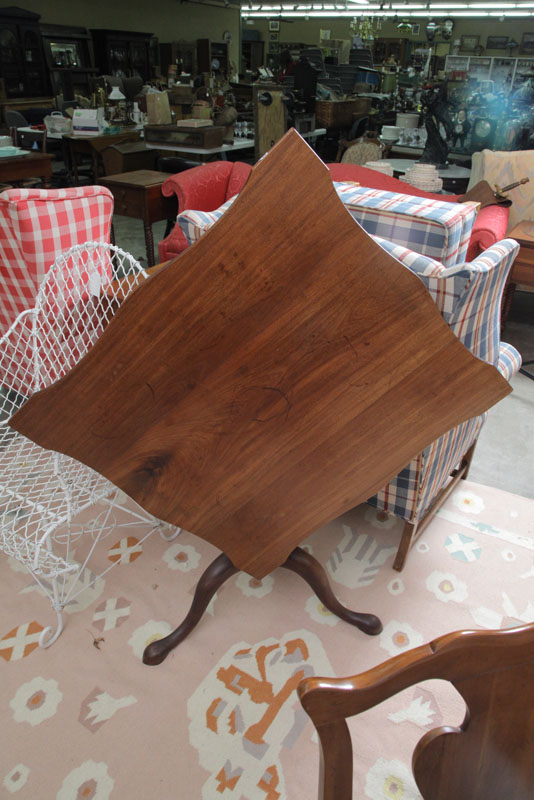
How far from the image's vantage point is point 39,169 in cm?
424

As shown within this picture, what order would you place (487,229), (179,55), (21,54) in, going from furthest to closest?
(179,55) → (21,54) → (487,229)

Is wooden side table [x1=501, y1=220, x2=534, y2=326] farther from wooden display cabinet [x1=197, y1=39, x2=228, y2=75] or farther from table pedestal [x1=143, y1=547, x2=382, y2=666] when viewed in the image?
wooden display cabinet [x1=197, y1=39, x2=228, y2=75]

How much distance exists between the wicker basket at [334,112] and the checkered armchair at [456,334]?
4510 mm

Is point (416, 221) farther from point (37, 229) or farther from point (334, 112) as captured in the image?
point (334, 112)

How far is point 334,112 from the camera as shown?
17.7 feet

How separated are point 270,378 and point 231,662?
836 millimetres

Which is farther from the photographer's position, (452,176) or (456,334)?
(452,176)

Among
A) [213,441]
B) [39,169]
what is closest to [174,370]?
[213,441]

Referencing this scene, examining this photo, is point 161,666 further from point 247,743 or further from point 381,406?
point 381,406

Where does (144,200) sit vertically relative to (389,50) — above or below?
below

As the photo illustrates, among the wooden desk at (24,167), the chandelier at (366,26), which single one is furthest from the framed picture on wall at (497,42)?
the wooden desk at (24,167)

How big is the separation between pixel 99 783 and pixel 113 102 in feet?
21.2

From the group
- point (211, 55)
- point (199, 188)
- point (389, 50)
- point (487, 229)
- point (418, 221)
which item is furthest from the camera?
point (389, 50)

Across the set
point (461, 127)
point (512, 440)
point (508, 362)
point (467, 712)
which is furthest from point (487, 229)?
point (467, 712)
